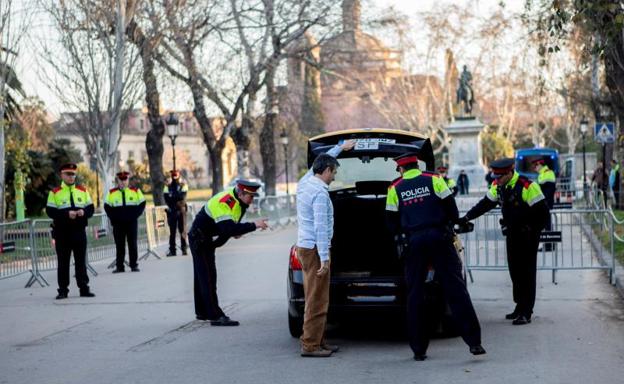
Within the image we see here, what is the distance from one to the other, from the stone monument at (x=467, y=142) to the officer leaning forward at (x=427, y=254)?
53.6m

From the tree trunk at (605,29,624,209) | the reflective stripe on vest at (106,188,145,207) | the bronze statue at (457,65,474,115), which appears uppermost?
the bronze statue at (457,65,474,115)

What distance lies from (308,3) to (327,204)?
29145mm

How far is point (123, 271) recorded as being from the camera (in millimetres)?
20469

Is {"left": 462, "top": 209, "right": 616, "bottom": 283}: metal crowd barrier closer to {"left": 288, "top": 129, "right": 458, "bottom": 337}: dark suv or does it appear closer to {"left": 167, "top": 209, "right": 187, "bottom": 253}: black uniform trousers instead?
{"left": 288, "top": 129, "right": 458, "bottom": 337}: dark suv

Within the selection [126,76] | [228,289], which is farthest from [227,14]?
[228,289]

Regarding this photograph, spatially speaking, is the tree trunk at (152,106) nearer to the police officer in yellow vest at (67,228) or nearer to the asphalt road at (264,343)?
the asphalt road at (264,343)

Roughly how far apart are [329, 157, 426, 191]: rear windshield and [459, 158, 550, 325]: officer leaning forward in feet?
3.89

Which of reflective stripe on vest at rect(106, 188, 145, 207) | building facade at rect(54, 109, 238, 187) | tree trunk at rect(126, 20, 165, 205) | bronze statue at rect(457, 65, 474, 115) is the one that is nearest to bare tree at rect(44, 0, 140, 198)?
tree trunk at rect(126, 20, 165, 205)

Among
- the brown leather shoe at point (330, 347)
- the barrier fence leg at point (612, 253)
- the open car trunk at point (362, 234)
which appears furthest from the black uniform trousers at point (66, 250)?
the barrier fence leg at point (612, 253)

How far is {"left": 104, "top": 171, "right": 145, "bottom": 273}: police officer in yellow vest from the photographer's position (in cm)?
2030

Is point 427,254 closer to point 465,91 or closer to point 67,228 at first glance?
point 67,228

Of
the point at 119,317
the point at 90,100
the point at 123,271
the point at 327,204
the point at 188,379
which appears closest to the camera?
the point at 188,379

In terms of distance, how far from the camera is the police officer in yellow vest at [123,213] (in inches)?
799

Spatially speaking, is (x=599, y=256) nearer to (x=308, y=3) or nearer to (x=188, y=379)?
(x=188, y=379)
